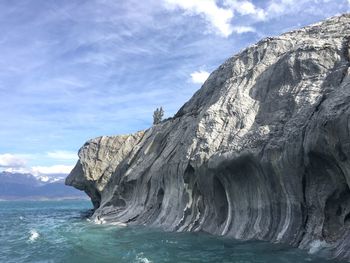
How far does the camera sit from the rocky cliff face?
23703 mm

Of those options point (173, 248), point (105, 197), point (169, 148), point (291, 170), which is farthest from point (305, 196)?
point (105, 197)

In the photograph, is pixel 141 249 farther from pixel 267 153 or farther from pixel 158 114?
pixel 158 114

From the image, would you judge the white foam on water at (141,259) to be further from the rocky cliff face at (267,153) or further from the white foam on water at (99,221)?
the white foam on water at (99,221)

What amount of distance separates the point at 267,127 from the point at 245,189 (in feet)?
14.4

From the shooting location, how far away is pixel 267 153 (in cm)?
2808

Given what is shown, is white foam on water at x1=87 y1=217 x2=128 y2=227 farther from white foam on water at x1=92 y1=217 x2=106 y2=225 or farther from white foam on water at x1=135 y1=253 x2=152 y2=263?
white foam on water at x1=135 y1=253 x2=152 y2=263

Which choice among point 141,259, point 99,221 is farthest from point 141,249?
point 99,221

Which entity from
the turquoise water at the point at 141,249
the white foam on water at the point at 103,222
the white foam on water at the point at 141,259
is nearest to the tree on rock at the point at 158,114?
the white foam on water at the point at 103,222

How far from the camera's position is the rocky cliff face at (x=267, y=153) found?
77.8 ft

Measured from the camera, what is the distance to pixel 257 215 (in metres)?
29.8

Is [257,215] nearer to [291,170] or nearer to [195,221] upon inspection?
[291,170]

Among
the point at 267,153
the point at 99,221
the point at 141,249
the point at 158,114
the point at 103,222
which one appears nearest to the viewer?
the point at 267,153

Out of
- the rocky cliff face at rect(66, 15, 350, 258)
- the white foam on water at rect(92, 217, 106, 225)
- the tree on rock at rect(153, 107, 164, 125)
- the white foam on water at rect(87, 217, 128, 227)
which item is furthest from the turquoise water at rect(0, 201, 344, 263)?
the tree on rock at rect(153, 107, 164, 125)

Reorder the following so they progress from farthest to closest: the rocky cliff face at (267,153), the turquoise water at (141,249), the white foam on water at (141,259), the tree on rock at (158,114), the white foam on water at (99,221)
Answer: the tree on rock at (158,114) → the white foam on water at (99,221) → the white foam on water at (141,259) → the turquoise water at (141,249) → the rocky cliff face at (267,153)
